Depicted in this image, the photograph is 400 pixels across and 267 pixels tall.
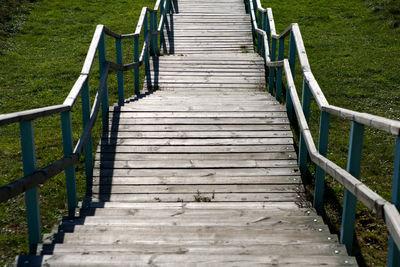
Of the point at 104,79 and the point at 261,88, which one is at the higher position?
the point at 104,79

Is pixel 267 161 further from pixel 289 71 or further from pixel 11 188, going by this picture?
pixel 11 188

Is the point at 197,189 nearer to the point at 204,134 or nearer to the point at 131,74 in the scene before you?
the point at 204,134

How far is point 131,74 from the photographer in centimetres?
1009

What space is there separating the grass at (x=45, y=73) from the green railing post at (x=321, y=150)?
247 cm

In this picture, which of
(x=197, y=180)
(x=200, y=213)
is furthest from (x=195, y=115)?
(x=200, y=213)

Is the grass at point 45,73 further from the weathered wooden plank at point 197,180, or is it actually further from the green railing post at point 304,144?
the green railing post at point 304,144

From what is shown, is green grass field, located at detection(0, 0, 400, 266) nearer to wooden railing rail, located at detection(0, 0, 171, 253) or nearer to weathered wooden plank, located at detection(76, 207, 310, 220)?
weathered wooden plank, located at detection(76, 207, 310, 220)

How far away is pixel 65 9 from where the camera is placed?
609 inches

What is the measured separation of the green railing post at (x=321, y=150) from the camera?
13.5ft

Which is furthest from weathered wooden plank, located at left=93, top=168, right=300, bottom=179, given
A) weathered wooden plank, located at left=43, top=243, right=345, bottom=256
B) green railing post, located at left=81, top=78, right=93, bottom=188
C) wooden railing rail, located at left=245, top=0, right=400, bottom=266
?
weathered wooden plank, located at left=43, top=243, right=345, bottom=256

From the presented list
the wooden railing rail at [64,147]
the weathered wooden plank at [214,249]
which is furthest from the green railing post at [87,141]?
the weathered wooden plank at [214,249]

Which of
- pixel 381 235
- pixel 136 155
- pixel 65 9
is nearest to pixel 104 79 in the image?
pixel 136 155

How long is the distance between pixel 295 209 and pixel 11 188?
2525 millimetres

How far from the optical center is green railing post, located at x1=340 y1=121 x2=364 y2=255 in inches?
126
